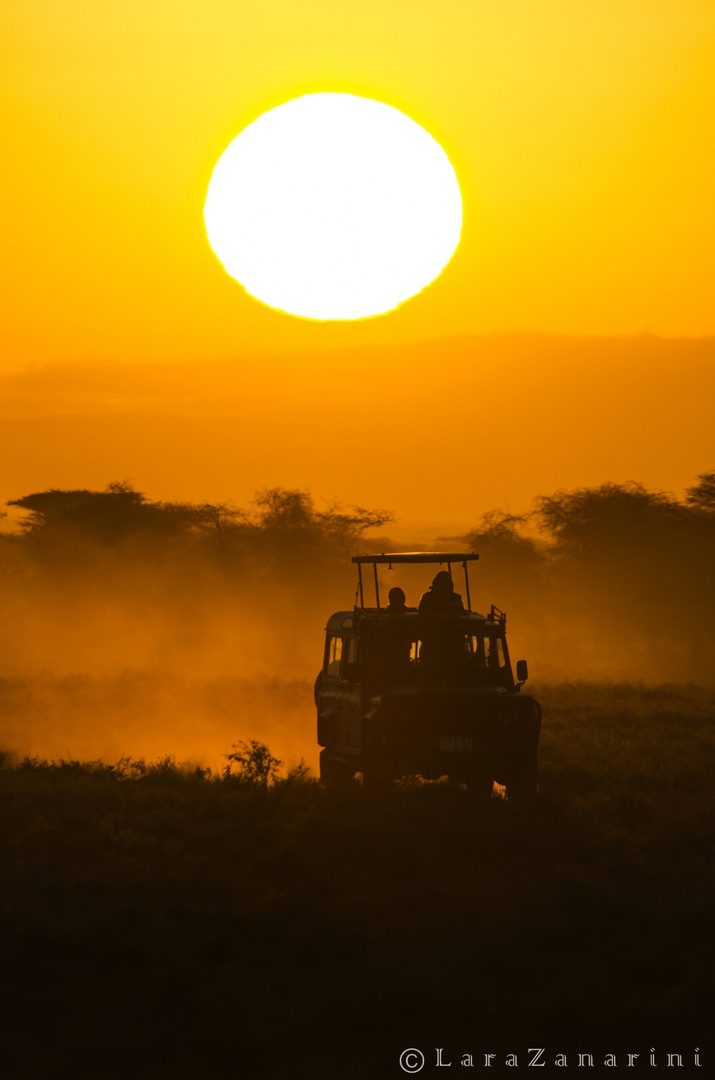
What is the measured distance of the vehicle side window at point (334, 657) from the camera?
63.6 ft

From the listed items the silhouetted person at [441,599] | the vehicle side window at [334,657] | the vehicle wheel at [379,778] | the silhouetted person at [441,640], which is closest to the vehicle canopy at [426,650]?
the silhouetted person at [441,640]

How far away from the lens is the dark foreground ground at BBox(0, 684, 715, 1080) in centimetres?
847

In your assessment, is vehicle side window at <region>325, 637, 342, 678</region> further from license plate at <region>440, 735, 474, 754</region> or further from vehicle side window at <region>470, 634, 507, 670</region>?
license plate at <region>440, 735, 474, 754</region>

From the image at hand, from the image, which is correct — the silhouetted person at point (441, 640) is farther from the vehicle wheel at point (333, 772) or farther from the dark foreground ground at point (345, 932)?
the vehicle wheel at point (333, 772)

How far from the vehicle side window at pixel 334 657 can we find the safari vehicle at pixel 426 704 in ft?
0.10

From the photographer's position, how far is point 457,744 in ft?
55.3

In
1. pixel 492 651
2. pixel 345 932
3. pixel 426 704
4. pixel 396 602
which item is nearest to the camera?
pixel 345 932

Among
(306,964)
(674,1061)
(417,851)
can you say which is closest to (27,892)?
(306,964)

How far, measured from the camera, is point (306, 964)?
1005 cm

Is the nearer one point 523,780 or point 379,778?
point 379,778

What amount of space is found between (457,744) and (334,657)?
3.38 metres

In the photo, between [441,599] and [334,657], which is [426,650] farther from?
[334,657]

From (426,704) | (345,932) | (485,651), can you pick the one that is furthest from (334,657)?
(345,932)

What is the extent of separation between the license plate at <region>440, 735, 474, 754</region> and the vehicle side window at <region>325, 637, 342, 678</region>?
2.86 meters
